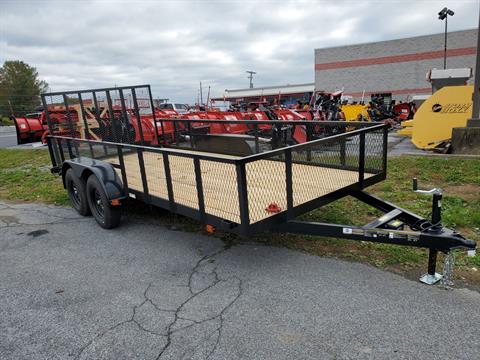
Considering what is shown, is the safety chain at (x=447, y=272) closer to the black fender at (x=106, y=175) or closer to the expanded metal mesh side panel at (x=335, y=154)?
the expanded metal mesh side panel at (x=335, y=154)

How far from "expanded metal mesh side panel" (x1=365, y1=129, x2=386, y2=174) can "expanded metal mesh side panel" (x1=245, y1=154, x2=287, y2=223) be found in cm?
127

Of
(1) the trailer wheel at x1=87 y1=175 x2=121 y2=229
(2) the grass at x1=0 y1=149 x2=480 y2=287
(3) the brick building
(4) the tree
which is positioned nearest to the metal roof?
(3) the brick building

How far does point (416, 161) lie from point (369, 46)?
31.4 m

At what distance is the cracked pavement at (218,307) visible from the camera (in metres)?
2.63

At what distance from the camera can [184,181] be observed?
445 centimetres

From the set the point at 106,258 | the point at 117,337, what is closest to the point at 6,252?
the point at 106,258

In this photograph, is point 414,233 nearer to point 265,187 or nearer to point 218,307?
point 265,187

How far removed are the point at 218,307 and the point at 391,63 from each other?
3722 centimetres

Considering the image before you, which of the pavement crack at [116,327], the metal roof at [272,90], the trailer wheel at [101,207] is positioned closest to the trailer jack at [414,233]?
the pavement crack at [116,327]

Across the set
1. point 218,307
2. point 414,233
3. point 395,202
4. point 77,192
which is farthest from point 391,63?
point 218,307

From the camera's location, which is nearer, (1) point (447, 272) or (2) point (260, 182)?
(1) point (447, 272)

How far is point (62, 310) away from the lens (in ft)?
10.8

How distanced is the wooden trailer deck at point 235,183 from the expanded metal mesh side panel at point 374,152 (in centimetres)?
12

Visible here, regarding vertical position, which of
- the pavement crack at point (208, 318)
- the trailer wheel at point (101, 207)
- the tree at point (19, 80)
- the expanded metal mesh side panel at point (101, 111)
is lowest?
the pavement crack at point (208, 318)
